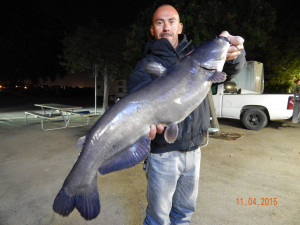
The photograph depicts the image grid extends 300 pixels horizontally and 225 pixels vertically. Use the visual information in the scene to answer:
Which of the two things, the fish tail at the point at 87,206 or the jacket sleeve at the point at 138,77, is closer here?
the fish tail at the point at 87,206

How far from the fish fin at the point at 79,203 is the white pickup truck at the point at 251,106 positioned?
905cm

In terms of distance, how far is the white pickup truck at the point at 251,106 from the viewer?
29.6 feet

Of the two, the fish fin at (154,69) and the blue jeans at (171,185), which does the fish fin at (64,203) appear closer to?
the blue jeans at (171,185)

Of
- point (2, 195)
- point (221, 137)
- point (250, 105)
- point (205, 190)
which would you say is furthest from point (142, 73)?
point (250, 105)

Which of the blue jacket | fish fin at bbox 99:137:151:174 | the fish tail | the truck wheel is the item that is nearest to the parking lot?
the blue jacket

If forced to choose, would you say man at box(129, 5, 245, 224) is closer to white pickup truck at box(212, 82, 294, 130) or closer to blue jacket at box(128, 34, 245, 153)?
blue jacket at box(128, 34, 245, 153)

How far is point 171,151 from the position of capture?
7.41 ft

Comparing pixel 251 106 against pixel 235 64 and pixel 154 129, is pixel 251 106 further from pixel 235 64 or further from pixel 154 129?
pixel 154 129

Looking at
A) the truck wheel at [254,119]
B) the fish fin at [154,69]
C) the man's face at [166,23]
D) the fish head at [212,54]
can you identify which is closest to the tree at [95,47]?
the truck wheel at [254,119]

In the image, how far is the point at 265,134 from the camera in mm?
8758

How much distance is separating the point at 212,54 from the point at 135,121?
2.79 feet

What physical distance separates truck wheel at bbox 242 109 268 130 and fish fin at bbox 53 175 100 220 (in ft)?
29.8

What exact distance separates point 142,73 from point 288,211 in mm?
3195

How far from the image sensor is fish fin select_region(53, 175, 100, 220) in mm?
1731
